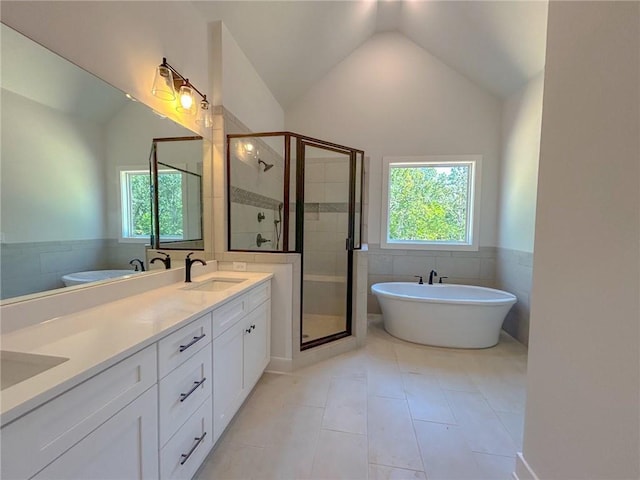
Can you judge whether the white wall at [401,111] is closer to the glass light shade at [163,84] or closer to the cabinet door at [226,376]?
the glass light shade at [163,84]

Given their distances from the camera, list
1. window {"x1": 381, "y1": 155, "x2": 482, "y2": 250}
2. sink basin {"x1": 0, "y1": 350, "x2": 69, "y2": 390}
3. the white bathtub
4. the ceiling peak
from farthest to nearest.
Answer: window {"x1": 381, "y1": 155, "x2": 482, "y2": 250} < the ceiling peak < the white bathtub < sink basin {"x1": 0, "y1": 350, "x2": 69, "y2": 390}

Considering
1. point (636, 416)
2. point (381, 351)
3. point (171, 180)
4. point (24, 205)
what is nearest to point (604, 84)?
point (636, 416)

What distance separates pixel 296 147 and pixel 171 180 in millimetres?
1066

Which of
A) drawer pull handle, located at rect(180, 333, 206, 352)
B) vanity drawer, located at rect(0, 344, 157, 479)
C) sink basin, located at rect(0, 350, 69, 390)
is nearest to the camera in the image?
vanity drawer, located at rect(0, 344, 157, 479)

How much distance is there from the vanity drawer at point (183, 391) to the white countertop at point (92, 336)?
200 mm

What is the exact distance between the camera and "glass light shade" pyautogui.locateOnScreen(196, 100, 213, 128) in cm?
212

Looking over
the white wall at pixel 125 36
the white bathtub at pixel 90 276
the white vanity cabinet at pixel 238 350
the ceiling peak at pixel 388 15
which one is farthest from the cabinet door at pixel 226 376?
the ceiling peak at pixel 388 15

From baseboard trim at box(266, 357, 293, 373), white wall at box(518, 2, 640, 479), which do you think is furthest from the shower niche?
white wall at box(518, 2, 640, 479)

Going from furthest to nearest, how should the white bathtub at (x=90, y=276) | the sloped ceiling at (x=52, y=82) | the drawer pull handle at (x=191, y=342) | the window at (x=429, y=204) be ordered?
the window at (x=429, y=204) → the white bathtub at (x=90, y=276) → the drawer pull handle at (x=191, y=342) → the sloped ceiling at (x=52, y=82)

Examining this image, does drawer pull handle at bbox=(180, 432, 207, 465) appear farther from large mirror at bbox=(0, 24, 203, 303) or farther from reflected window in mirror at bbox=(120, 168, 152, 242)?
reflected window in mirror at bbox=(120, 168, 152, 242)

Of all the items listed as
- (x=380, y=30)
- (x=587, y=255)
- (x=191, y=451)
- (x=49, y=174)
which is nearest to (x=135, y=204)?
(x=49, y=174)

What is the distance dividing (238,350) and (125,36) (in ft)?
6.10

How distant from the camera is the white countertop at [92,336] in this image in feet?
2.05

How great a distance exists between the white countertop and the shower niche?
3.53 feet
